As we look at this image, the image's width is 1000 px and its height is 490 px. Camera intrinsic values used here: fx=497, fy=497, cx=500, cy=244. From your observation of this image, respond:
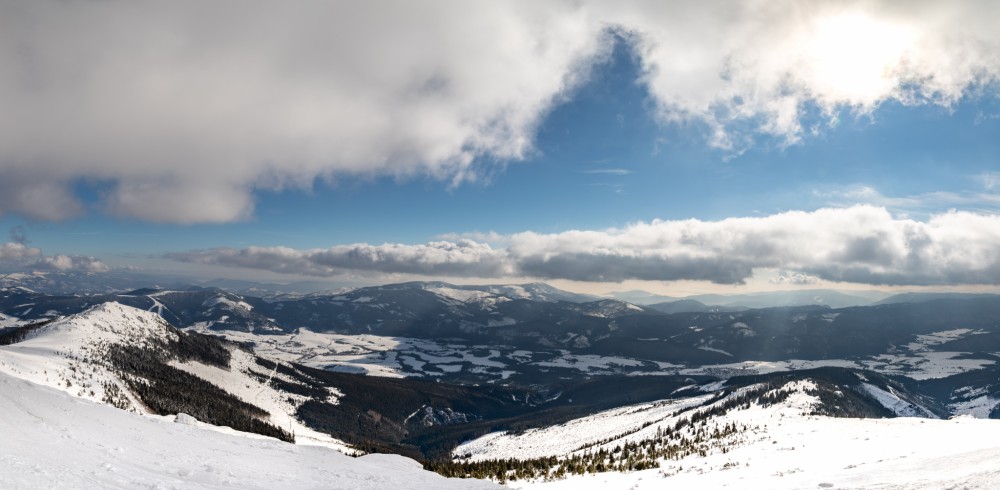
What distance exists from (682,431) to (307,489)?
161 meters

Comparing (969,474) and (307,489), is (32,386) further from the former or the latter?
(969,474)

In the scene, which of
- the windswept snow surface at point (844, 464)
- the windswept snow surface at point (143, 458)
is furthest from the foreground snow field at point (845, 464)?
the windswept snow surface at point (143, 458)

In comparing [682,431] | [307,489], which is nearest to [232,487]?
[307,489]

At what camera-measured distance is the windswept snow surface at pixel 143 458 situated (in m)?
25.6

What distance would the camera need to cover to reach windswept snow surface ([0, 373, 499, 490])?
83.9 feet

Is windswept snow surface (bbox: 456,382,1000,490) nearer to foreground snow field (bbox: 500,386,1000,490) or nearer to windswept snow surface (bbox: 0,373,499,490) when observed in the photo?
foreground snow field (bbox: 500,386,1000,490)

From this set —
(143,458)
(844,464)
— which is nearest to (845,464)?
(844,464)

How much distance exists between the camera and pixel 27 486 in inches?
864

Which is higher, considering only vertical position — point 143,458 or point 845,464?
point 143,458

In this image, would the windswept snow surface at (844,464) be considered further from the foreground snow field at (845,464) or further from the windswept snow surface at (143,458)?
the windswept snow surface at (143,458)

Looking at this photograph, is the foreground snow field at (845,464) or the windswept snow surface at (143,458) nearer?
the windswept snow surface at (143,458)

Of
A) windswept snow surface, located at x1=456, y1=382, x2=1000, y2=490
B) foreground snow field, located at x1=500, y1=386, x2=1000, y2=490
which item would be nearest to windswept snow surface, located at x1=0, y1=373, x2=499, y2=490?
windswept snow surface, located at x1=456, y1=382, x2=1000, y2=490

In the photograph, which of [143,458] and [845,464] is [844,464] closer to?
[845,464]

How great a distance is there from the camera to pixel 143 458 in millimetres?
31203
